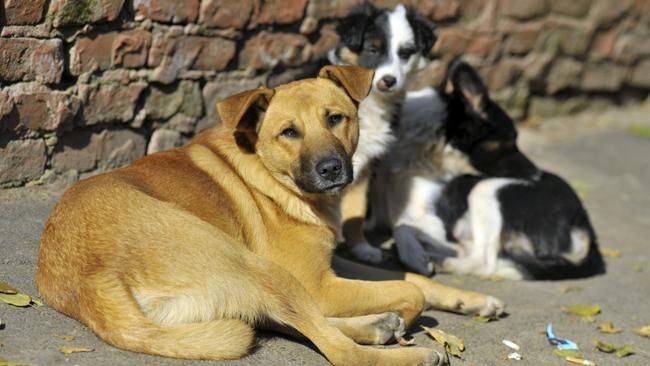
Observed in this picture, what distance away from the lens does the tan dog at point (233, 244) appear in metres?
4.02

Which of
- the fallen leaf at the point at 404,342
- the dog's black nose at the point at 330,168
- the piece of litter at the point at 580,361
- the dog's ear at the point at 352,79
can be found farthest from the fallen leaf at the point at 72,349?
the piece of litter at the point at 580,361

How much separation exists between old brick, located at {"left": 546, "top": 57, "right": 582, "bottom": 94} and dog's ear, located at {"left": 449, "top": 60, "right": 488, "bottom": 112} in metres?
2.61

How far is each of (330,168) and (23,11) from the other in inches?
86.5

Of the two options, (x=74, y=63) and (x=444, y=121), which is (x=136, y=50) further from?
(x=444, y=121)

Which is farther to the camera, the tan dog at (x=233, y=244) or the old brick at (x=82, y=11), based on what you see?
the old brick at (x=82, y=11)

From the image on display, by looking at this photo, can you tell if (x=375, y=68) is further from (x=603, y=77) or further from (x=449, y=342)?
(x=603, y=77)

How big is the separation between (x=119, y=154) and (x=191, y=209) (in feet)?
5.84

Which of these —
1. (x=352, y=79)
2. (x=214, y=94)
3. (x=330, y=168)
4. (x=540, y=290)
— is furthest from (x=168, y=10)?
(x=540, y=290)

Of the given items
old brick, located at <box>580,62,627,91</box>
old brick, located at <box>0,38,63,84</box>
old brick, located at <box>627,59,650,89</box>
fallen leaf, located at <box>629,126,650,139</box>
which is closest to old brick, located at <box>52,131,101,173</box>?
old brick, located at <box>0,38,63,84</box>

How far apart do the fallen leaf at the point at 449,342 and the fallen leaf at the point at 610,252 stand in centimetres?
263

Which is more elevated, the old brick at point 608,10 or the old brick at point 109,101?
the old brick at point 608,10

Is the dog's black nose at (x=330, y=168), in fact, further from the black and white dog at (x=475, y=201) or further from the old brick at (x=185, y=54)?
the old brick at (x=185, y=54)

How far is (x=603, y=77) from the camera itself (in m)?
9.98

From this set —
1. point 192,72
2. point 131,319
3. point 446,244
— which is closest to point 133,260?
point 131,319
